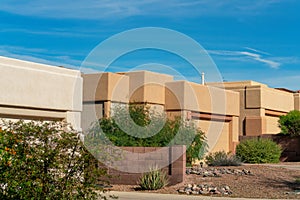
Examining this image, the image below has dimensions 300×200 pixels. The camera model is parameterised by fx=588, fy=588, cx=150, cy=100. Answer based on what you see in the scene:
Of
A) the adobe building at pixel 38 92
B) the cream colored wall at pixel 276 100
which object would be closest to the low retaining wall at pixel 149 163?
the adobe building at pixel 38 92

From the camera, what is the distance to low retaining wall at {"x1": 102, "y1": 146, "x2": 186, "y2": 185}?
21.6 m

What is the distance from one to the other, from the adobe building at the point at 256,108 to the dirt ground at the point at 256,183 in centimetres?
2214

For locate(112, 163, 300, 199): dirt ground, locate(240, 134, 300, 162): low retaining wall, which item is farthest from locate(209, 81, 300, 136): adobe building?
locate(112, 163, 300, 199): dirt ground

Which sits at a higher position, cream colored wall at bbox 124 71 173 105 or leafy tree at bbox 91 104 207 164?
cream colored wall at bbox 124 71 173 105

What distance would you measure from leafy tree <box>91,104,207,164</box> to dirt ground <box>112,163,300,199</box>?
5991 mm

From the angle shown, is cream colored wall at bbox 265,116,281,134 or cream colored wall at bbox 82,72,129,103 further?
→ cream colored wall at bbox 265,116,281,134

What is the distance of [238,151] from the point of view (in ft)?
113

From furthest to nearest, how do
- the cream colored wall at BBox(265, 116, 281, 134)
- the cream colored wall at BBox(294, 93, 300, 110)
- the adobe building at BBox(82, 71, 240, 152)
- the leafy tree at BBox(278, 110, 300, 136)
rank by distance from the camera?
the cream colored wall at BBox(294, 93, 300, 110) → the cream colored wall at BBox(265, 116, 281, 134) → the leafy tree at BBox(278, 110, 300, 136) → the adobe building at BBox(82, 71, 240, 152)

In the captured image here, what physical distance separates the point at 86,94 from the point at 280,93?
22.4 metres

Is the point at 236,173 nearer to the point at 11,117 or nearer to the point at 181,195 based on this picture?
the point at 181,195

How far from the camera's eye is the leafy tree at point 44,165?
10.7 meters

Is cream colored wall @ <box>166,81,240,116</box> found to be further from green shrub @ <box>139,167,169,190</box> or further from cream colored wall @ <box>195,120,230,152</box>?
green shrub @ <box>139,167,169,190</box>

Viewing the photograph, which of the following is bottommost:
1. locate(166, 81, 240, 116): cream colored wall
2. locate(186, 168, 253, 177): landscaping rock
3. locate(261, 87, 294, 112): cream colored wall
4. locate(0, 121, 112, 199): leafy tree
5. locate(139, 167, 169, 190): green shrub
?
locate(139, 167, 169, 190): green shrub

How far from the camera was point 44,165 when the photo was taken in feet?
35.8
